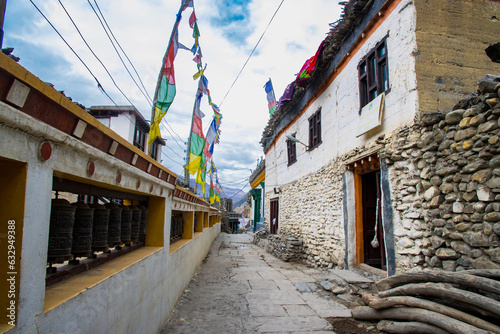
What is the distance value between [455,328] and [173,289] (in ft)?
12.0

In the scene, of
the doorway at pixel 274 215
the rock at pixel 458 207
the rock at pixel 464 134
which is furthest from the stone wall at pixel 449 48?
the doorway at pixel 274 215

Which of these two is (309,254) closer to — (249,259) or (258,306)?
(249,259)

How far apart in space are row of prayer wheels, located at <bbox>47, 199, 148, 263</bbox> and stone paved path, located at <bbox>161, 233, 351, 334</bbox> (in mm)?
1563

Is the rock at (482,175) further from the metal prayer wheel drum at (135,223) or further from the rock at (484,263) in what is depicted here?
the metal prayer wheel drum at (135,223)

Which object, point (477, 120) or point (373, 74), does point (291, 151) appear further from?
point (477, 120)

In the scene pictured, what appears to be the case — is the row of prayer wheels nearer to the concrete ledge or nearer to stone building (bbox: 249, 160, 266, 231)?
the concrete ledge

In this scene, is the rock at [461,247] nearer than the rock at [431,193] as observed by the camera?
Yes

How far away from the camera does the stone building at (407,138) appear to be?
12.8ft

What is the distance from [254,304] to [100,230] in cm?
335

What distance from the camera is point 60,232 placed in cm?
210

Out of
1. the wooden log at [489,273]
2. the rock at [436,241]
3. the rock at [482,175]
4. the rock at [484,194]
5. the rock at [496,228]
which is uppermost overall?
the rock at [482,175]

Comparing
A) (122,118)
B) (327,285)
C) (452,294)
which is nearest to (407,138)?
(452,294)

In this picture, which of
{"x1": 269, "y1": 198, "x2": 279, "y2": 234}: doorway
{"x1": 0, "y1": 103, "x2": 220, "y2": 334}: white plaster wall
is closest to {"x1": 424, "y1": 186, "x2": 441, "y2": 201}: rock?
{"x1": 0, "y1": 103, "x2": 220, "y2": 334}: white plaster wall

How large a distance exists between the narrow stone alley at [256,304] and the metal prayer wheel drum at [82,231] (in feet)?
6.66
